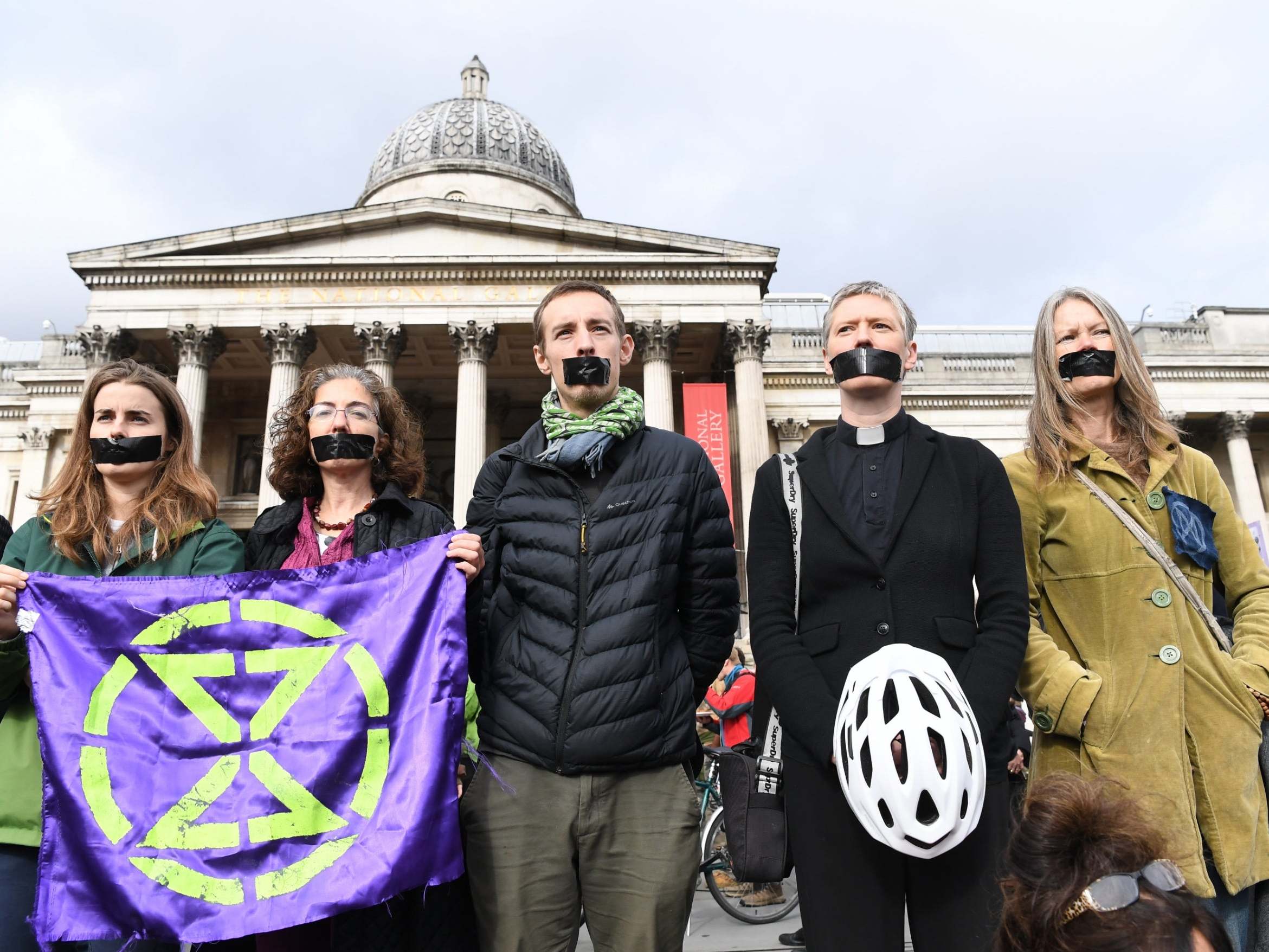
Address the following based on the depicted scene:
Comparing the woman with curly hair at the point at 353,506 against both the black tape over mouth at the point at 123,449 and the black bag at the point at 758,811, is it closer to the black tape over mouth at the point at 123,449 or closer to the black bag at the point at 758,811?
the black tape over mouth at the point at 123,449

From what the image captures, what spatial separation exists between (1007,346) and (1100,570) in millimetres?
41817

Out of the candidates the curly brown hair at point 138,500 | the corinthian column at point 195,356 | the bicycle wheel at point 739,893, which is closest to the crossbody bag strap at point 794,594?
the curly brown hair at point 138,500

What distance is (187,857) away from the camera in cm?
276

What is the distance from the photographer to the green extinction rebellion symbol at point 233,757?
2.76 meters

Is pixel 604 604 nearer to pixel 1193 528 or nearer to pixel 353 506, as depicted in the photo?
pixel 353 506

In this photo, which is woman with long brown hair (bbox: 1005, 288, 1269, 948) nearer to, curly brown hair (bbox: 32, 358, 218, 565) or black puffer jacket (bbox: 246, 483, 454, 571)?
black puffer jacket (bbox: 246, 483, 454, 571)

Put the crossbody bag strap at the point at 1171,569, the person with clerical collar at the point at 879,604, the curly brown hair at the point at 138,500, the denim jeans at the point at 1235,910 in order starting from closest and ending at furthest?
the person with clerical collar at the point at 879,604 < the denim jeans at the point at 1235,910 < the crossbody bag strap at the point at 1171,569 < the curly brown hair at the point at 138,500

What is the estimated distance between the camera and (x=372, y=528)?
3.41 metres

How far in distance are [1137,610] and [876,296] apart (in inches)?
51.5

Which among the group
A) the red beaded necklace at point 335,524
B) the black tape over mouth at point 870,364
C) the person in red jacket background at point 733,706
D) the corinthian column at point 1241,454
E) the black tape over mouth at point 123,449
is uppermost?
the corinthian column at point 1241,454

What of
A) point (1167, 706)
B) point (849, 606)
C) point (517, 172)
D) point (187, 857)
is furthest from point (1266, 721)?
point (517, 172)

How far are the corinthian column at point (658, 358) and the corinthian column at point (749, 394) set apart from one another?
5.30 feet

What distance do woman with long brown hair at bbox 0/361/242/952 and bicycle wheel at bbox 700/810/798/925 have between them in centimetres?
424

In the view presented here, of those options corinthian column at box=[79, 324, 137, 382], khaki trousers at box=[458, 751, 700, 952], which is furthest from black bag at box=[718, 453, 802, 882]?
corinthian column at box=[79, 324, 137, 382]
